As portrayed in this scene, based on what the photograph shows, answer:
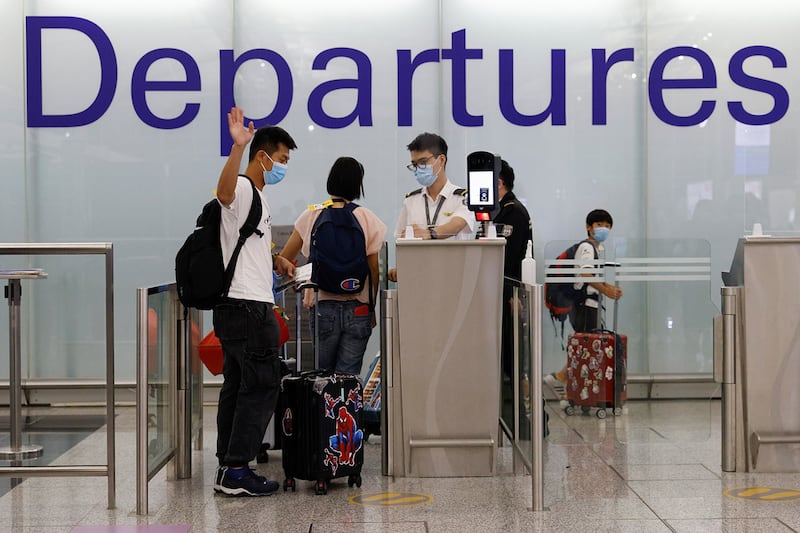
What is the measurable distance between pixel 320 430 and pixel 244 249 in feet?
2.95

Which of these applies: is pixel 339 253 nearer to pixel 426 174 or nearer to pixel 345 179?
pixel 345 179

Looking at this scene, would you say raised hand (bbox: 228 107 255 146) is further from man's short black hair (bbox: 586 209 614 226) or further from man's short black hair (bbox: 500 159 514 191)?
man's short black hair (bbox: 586 209 614 226)

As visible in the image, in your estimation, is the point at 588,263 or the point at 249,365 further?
the point at 588,263

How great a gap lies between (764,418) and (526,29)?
144 inches

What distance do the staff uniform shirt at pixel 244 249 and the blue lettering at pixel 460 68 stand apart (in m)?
3.27

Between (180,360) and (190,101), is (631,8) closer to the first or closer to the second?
(190,101)

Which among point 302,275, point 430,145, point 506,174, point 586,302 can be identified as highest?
point 430,145

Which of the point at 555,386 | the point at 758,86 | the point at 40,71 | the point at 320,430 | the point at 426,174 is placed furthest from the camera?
the point at 758,86

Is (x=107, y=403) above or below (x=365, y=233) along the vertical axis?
below

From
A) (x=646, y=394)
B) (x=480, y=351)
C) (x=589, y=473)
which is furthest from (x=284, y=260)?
(x=646, y=394)

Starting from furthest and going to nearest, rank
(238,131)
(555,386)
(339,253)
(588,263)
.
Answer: (555,386)
(588,263)
(339,253)
(238,131)

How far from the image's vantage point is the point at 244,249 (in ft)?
14.7

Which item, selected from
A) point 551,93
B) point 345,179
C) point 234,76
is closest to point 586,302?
point 345,179

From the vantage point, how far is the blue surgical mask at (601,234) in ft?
21.4
